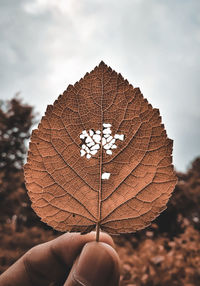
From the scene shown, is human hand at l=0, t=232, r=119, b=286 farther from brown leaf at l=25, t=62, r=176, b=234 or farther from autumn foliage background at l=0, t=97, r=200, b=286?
autumn foliage background at l=0, t=97, r=200, b=286

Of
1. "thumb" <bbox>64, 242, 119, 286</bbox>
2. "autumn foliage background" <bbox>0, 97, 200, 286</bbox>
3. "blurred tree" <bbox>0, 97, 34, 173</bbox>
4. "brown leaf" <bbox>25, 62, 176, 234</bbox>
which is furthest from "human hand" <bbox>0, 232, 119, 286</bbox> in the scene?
"blurred tree" <bbox>0, 97, 34, 173</bbox>

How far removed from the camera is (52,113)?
2.44 feet

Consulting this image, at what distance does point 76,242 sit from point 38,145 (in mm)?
704

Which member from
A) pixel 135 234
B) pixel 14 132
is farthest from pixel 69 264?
pixel 14 132

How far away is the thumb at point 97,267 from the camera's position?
0.83m

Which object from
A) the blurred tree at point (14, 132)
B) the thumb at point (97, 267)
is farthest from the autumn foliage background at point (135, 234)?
the thumb at point (97, 267)

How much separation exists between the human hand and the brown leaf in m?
0.14

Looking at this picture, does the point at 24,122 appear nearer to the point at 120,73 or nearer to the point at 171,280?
the point at 171,280

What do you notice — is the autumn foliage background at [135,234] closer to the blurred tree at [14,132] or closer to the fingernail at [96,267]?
the blurred tree at [14,132]

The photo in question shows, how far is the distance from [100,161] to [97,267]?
16.2 inches

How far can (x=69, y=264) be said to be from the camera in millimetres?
1306

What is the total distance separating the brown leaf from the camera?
73 cm

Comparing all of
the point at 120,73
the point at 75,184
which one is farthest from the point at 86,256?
the point at 120,73

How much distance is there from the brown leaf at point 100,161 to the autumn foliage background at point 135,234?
10.4ft
